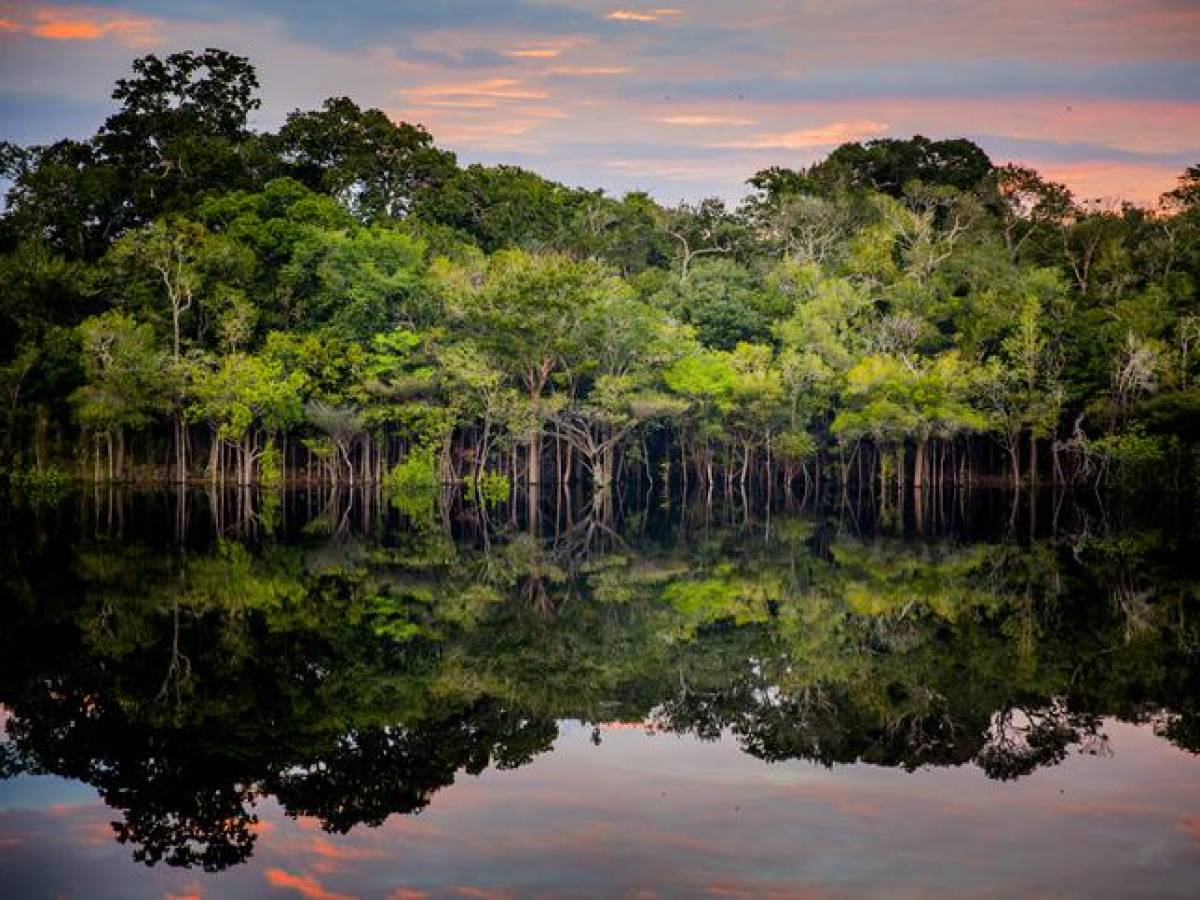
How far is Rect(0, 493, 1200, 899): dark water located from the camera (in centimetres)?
955

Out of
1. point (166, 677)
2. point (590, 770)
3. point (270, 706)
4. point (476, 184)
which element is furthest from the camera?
point (476, 184)

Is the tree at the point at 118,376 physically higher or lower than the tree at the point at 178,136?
lower

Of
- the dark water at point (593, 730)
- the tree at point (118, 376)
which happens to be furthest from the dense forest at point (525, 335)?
the dark water at point (593, 730)

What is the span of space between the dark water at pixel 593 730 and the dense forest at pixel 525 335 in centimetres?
2966

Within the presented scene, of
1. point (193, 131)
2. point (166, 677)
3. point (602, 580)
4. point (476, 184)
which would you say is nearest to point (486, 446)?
point (476, 184)

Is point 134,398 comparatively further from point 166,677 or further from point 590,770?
point 590,770

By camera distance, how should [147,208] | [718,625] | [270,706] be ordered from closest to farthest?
[270,706], [718,625], [147,208]

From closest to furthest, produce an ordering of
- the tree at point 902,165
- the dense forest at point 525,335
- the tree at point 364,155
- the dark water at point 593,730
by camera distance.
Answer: the dark water at point 593,730
the dense forest at point 525,335
the tree at point 364,155
the tree at point 902,165

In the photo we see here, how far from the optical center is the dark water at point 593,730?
31.3 ft

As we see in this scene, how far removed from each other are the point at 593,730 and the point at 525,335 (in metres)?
42.7

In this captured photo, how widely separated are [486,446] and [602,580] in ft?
112

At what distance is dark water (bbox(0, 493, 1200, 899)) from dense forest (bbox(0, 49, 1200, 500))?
97.3ft

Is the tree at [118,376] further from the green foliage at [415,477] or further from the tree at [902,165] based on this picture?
the tree at [902,165]

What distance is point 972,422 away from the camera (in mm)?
55688
